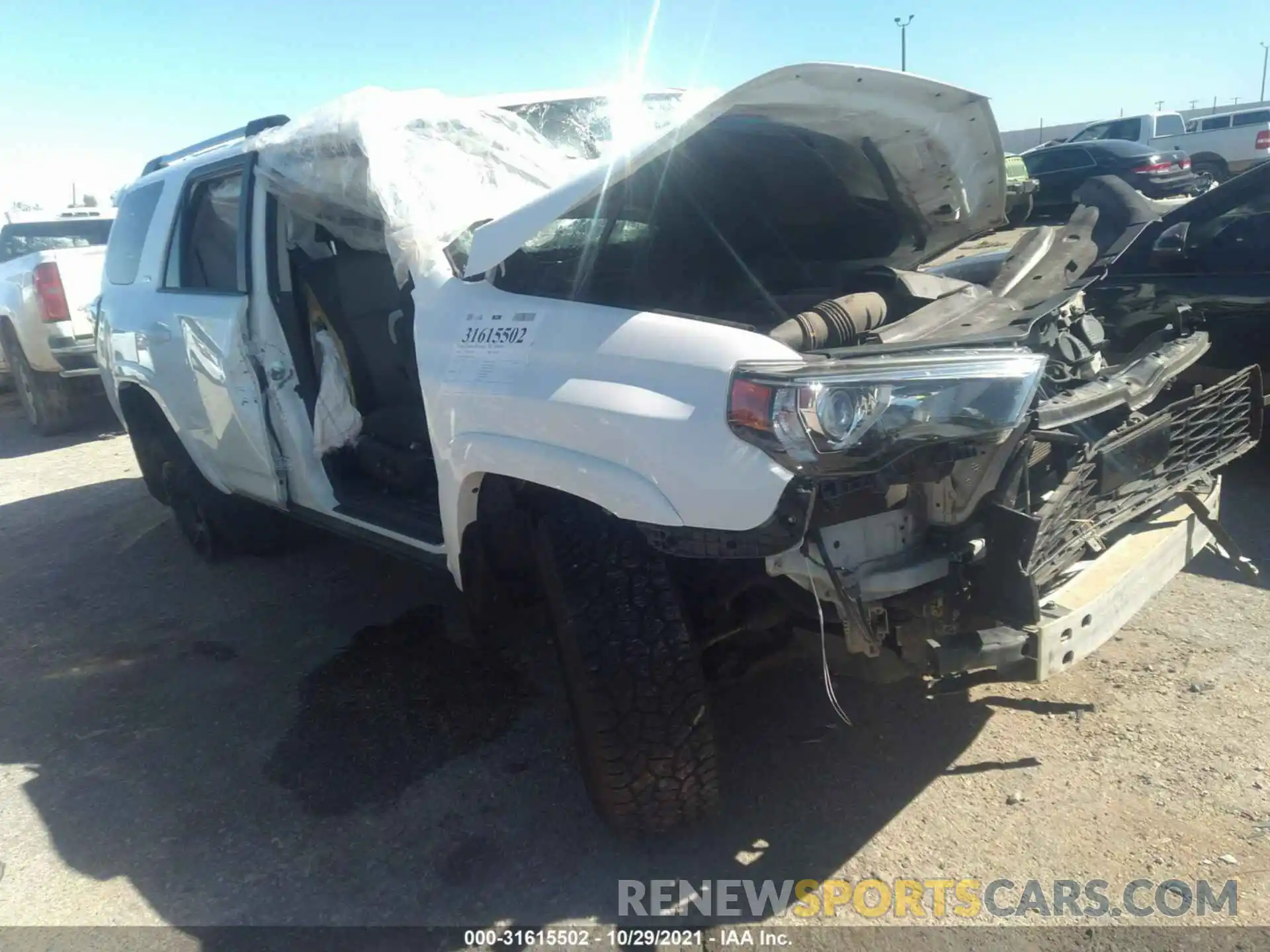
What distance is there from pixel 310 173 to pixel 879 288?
2.16m

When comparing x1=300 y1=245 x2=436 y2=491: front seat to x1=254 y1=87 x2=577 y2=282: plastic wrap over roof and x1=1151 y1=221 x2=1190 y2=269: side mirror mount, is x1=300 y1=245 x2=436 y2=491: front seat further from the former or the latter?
x1=1151 y1=221 x2=1190 y2=269: side mirror mount

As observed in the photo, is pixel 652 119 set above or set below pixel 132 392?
above

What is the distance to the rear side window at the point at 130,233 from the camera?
500 centimetres

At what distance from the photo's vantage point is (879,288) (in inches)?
124

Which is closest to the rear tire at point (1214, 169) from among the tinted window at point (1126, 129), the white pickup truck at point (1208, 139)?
the white pickup truck at point (1208, 139)

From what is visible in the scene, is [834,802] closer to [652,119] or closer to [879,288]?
[879,288]

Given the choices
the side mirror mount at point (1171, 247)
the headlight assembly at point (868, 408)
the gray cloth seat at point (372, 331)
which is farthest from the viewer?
the side mirror mount at point (1171, 247)

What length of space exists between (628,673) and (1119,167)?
17.0 metres

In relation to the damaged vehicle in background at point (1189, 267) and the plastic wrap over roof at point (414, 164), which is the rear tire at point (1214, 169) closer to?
the damaged vehicle in background at point (1189, 267)

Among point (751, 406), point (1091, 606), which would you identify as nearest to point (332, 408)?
point (751, 406)

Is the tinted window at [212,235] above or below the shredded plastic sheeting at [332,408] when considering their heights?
above

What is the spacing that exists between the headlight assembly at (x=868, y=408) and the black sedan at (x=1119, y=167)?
14825mm

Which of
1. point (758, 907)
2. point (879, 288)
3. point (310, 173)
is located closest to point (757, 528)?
point (758, 907)

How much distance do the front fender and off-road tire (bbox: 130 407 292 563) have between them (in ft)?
8.09
